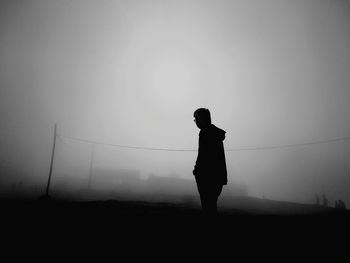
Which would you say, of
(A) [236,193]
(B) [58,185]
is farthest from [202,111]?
(B) [58,185]

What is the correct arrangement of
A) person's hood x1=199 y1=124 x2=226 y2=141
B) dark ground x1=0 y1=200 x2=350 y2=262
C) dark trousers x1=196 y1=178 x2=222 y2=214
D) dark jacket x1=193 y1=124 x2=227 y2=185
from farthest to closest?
person's hood x1=199 y1=124 x2=226 y2=141 → dark jacket x1=193 y1=124 x2=227 y2=185 → dark trousers x1=196 y1=178 x2=222 y2=214 → dark ground x1=0 y1=200 x2=350 y2=262

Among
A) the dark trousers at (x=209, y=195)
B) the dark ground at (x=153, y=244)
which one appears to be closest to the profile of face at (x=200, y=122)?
the dark trousers at (x=209, y=195)

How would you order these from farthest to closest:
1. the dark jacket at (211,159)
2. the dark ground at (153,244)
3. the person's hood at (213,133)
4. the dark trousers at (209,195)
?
the person's hood at (213,133), the dark jacket at (211,159), the dark trousers at (209,195), the dark ground at (153,244)

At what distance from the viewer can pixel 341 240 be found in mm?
3402

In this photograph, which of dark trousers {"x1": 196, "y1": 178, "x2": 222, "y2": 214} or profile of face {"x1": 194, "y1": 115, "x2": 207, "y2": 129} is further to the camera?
profile of face {"x1": 194, "y1": 115, "x2": 207, "y2": 129}

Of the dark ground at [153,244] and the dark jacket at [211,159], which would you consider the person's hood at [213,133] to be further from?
the dark ground at [153,244]

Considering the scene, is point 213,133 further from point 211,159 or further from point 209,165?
point 209,165

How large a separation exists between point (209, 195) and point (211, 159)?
0.63 metres

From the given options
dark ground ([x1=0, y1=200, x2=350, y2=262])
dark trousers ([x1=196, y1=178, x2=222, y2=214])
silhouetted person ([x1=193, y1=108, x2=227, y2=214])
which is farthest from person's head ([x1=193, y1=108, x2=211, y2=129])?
dark ground ([x1=0, y1=200, x2=350, y2=262])

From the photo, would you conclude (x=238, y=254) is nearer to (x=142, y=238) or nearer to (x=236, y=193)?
(x=142, y=238)

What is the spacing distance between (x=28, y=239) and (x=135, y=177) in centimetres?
6208

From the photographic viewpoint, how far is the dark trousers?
343 cm

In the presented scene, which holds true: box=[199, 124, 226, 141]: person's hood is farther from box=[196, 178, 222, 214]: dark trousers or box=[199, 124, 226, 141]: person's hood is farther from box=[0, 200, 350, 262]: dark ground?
box=[0, 200, 350, 262]: dark ground

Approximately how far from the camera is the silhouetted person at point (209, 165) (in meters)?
3.51
